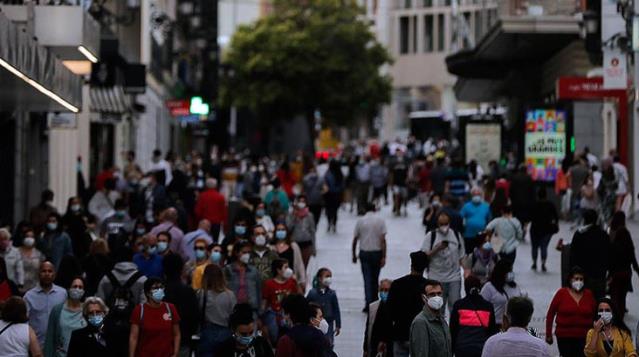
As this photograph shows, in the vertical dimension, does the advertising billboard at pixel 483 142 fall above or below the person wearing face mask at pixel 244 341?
above

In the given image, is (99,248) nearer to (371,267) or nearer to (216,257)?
(216,257)

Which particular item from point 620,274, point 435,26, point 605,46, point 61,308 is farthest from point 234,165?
point 435,26

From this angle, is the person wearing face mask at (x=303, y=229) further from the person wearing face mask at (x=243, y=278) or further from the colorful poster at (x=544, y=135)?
the colorful poster at (x=544, y=135)

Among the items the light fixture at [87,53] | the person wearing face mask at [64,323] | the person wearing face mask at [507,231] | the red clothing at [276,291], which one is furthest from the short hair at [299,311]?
the light fixture at [87,53]

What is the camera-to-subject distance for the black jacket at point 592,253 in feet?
63.4

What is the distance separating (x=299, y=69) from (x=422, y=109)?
34.0m

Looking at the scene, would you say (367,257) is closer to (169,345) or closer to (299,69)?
(169,345)

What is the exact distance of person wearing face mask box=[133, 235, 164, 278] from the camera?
60.3ft

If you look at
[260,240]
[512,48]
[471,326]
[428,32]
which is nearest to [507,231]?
[260,240]

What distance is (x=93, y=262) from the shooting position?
1808 centimetres

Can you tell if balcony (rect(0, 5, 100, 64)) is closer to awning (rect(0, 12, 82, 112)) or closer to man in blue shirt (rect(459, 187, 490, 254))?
awning (rect(0, 12, 82, 112))

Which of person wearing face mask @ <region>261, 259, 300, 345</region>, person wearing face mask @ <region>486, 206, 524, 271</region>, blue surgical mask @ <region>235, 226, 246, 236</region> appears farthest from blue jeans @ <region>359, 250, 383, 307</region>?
person wearing face mask @ <region>261, 259, 300, 345</region>

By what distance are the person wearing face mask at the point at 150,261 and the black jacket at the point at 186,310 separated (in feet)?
8.10

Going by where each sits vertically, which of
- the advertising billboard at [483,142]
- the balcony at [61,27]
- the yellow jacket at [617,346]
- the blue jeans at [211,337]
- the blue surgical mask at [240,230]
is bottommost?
the blue jeans at [211,337]
